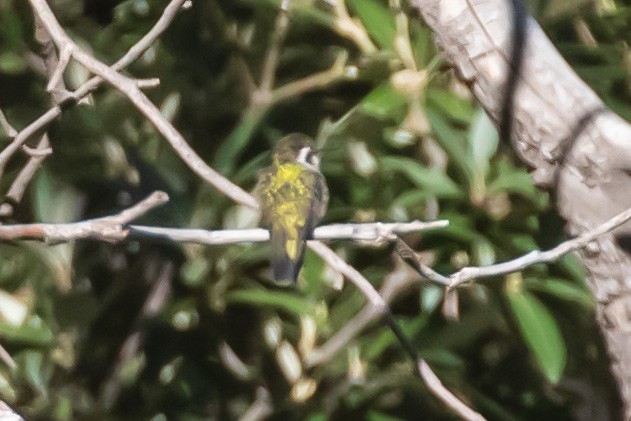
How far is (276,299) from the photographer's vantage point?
235 centimetres

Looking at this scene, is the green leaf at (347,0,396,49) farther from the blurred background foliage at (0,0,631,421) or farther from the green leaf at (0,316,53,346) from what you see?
the green leaf at (0,316,53,346)

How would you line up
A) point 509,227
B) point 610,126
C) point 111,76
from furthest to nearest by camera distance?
point 509,227, point 610,126, point 111,76

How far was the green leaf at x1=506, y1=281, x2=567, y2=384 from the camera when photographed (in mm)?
2252

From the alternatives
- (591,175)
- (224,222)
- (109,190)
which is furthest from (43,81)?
(591,175)

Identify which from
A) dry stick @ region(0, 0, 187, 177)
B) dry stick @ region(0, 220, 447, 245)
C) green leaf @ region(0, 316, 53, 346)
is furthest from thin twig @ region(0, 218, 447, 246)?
green leaf @ region(0, 316, 53, 346)

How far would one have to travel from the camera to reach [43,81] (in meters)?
2.49

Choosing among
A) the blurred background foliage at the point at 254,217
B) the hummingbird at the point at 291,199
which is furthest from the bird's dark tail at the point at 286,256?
the blurred background foliage at the point at 254,217

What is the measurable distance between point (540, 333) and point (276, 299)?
46 centimetres

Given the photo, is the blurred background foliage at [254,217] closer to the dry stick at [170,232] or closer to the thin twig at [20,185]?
the thin twig at [20,185]

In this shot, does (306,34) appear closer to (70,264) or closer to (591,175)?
(70,264)

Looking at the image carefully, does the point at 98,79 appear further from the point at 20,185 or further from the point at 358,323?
the point at 358,323

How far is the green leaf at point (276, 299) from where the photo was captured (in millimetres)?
2348

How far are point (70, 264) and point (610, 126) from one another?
100 centimetres

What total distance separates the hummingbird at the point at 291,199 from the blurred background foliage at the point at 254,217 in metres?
0.06
